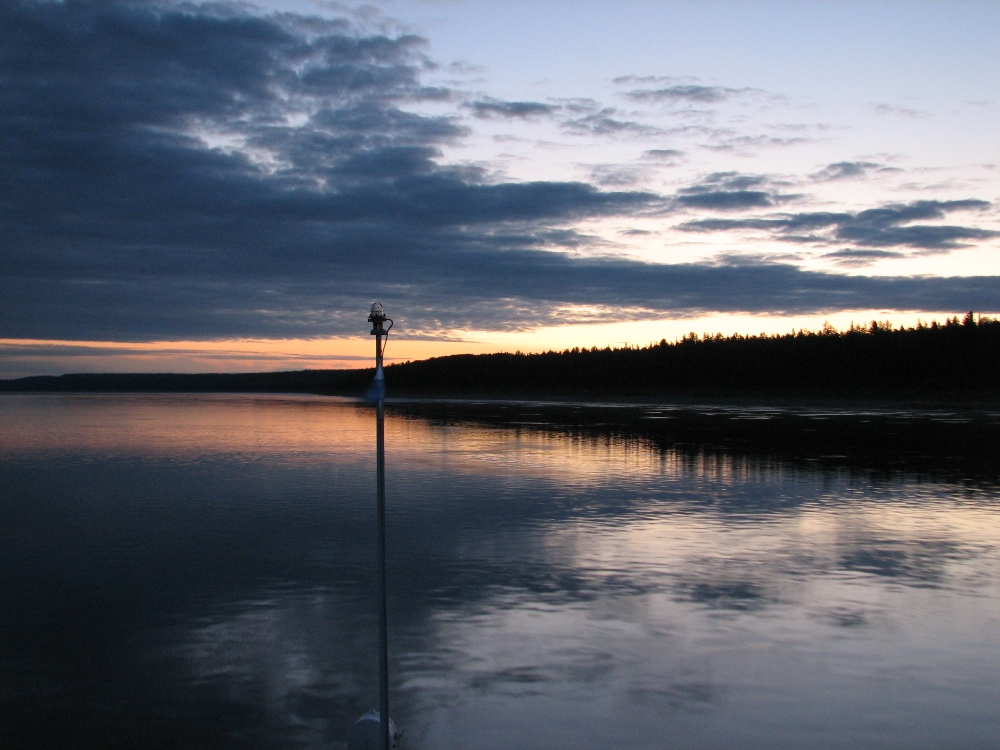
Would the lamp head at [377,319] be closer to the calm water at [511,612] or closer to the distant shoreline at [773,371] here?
the calm water at [511,612]

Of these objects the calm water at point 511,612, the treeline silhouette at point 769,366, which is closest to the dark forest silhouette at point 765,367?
the treeline silhouette at point 769,366

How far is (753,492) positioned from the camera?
66.2 ft

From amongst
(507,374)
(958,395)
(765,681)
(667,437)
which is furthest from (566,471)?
(507,374)

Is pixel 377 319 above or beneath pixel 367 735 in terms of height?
above

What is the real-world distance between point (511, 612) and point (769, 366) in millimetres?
118329

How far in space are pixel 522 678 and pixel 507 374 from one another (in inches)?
6047

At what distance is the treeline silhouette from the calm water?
88327mm

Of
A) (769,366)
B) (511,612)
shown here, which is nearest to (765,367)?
(769,366)

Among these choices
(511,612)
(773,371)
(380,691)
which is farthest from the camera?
(773,371)

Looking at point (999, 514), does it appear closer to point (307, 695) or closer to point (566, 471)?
point (566, 471)

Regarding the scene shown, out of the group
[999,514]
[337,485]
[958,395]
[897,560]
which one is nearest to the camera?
[897,560]

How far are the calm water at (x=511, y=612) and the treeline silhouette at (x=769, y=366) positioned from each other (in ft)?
290

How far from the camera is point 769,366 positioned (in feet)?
398

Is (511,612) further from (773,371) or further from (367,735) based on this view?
(773,371)
